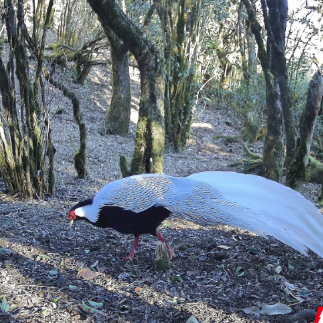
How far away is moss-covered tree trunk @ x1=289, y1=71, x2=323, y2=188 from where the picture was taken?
4.87m

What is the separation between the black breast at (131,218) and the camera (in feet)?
10.7

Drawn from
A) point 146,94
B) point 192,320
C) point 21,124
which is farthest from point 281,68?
point 192,320

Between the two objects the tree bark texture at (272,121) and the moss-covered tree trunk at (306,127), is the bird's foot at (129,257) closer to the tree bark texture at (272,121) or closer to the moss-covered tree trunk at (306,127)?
the moss-covered tree trunk at (306,127)

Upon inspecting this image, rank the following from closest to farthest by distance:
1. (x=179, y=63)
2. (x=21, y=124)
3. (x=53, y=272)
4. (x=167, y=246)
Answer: (x=53, y=272) → (x=167, y=246) → (x=21, y=124) → (x=179, y=63)

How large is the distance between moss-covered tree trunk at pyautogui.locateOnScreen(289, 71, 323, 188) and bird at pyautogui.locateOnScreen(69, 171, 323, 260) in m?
2.14

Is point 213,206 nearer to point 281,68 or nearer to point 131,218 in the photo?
point 131,218

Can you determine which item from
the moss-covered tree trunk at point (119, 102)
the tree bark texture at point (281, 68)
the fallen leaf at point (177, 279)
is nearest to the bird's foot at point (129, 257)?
the fallen leaf at point (177, 279)

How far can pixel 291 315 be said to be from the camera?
2725 millimetres

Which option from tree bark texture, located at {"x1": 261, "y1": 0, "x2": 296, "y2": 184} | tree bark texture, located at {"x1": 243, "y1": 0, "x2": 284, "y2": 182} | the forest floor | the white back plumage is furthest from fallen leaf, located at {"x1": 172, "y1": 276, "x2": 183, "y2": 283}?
tree bark texture, located at {"x1": 243, "y1": 0, "x2": 284, "y2": 182}

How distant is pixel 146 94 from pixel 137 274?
2.56 metres

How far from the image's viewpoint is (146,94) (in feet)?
17.0

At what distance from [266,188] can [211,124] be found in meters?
12.2

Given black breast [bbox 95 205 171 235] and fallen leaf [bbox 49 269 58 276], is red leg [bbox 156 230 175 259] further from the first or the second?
fallen leaf [bbox 49 269 58 276]

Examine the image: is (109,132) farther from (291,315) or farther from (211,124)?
(291,315)
